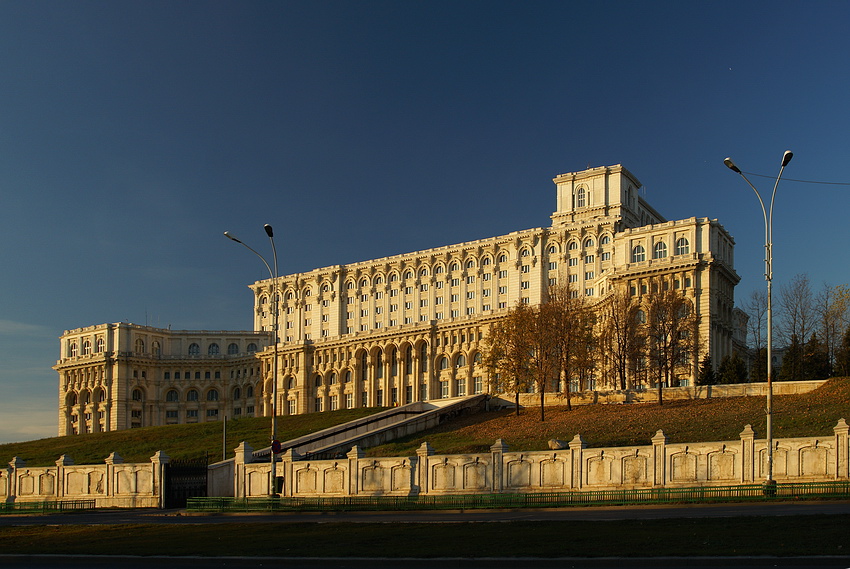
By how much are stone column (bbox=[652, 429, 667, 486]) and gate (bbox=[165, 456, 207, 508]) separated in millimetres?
24747

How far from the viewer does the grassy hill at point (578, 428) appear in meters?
57.0

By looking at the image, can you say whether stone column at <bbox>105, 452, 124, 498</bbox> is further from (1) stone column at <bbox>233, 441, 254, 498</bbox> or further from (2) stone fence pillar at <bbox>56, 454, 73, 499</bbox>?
(1) stone column at <bbox>233, 441, 254, 498</bbox>

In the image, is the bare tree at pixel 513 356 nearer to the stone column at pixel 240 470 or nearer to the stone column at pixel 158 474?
the stone column at pixel 240 470

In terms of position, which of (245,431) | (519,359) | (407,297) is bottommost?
(245,431)

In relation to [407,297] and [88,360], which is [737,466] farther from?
[88,360]

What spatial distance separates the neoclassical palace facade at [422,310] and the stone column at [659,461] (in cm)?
5262

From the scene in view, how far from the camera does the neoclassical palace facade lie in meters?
104

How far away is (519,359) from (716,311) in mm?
30322

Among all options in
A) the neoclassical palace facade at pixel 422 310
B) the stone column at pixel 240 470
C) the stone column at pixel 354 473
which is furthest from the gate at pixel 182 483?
the neoclassical palace facade at pixel 422 310

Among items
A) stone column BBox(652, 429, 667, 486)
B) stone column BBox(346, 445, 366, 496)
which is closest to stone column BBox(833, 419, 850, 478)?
stone column BBox(652, 429, 667, 486)

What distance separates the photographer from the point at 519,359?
262 feet

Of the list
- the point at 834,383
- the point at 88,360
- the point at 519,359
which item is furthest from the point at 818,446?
the point at 88,360

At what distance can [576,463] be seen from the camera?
44.6 metres

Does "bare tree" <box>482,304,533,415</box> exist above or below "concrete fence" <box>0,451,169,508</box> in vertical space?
above
